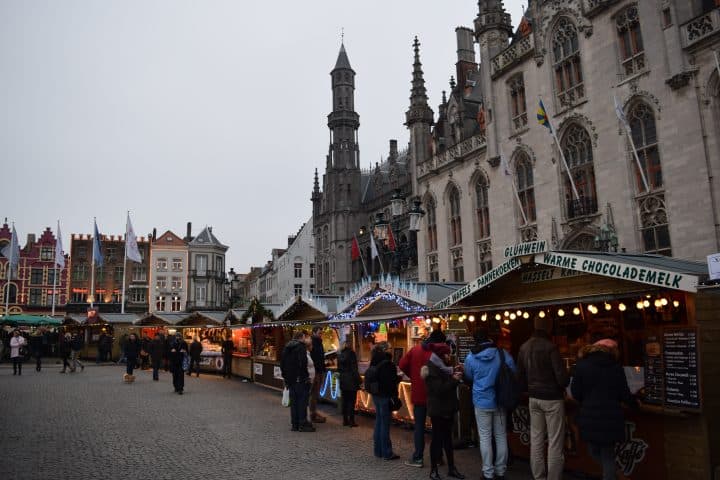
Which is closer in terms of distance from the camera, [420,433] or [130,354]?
[420,433]

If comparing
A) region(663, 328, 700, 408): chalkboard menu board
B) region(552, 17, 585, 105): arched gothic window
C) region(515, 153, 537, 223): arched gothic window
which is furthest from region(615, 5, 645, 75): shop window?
region(663, 328, 700, 408): chalkboard menu board

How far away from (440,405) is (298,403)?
464 cm

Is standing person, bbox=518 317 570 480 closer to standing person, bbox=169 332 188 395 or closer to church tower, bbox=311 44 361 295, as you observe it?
standing person, bbox=169 332 188 395

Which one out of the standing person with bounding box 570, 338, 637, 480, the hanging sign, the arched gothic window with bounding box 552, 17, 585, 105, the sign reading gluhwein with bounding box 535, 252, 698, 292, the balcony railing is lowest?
the standing person with bounding box 570, 338, 637, 480

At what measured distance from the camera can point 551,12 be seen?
23.9 metres

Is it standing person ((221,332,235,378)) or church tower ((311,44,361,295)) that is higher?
church tower ((311,44,361,295))

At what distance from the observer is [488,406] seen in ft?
25.8

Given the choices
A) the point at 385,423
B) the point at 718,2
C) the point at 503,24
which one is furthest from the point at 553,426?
the point at 503,24

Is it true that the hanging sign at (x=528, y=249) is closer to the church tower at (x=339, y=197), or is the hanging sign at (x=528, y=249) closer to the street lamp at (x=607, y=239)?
the street lamp at (x=607, y=239)

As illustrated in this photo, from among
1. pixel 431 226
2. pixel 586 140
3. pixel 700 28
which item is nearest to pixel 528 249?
pixel 700 28

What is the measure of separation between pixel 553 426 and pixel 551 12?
69.7ft

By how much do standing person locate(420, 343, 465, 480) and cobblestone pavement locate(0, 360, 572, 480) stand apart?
41 cm

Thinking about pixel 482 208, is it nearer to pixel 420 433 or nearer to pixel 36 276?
pixel 420 433

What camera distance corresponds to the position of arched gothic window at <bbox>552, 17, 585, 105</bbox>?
2248cm
